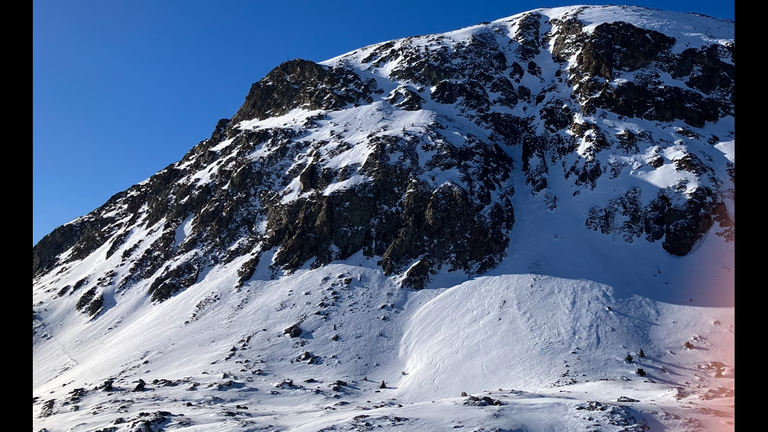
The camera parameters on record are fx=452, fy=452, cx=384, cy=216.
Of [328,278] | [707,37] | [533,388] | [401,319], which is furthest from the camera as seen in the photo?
[707,37]

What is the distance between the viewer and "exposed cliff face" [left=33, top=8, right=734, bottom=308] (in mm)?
53250

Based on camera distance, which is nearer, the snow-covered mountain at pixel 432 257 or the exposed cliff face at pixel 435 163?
the snow-covered mountain at pixel 432 257

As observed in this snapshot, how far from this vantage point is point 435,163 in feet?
200

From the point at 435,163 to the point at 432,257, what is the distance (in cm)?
1507

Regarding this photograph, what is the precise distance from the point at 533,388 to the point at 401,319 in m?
15.9

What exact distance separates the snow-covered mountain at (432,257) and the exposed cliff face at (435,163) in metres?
0.37

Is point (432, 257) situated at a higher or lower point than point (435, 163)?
lower

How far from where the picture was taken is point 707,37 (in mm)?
76938

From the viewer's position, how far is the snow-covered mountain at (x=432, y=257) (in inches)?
1260

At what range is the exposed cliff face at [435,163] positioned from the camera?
53.2m

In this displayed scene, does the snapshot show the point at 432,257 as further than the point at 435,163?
No
